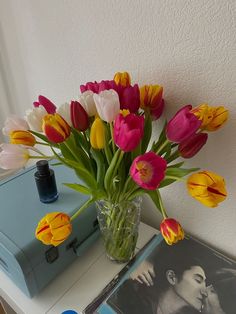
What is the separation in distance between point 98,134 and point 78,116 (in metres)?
0.05

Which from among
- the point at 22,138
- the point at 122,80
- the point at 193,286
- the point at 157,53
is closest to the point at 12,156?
the point at 22,138

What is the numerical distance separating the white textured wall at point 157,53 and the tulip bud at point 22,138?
28cm

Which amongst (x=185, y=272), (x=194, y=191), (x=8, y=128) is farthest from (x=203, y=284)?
(x=8, y=128)

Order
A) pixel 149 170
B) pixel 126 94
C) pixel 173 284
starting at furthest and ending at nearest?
pixel 173 284 → pixel 126 94 → pixel 149 170

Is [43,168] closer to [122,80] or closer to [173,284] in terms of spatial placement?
[122,80]

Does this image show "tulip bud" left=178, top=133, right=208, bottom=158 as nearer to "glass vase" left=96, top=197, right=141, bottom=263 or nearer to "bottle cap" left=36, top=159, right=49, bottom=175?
"glass vase" left=96, top=197, right=141, bottom=263

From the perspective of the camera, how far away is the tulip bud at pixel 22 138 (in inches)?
19.3

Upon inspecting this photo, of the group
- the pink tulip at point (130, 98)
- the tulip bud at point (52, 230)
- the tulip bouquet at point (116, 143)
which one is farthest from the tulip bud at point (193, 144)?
the tulip bud at point (52, 230)

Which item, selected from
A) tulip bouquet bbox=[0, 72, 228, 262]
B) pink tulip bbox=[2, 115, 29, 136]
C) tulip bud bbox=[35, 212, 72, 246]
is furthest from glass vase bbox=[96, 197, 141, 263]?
pink tulip bbox=[2, 115, 29, 136]

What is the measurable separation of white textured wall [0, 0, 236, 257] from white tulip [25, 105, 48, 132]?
0.24m

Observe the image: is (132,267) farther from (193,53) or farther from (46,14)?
(46,14)

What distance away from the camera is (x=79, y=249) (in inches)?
25.4

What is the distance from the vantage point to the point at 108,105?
1.38 ft

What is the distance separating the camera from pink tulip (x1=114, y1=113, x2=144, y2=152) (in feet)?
1.28
